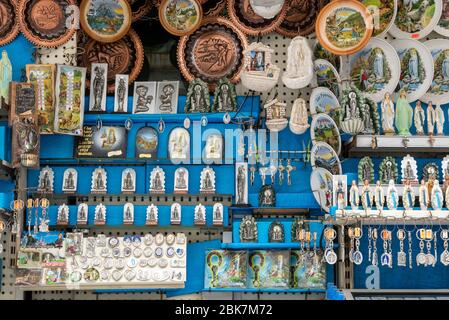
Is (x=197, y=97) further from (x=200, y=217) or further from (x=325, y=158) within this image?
(x=325, y=158)

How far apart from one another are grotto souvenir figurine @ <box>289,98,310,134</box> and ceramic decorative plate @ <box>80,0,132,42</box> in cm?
117

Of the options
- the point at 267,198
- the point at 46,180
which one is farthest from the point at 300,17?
the point at 46,180

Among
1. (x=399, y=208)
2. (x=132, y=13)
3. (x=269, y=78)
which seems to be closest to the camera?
(x=399, y=208)

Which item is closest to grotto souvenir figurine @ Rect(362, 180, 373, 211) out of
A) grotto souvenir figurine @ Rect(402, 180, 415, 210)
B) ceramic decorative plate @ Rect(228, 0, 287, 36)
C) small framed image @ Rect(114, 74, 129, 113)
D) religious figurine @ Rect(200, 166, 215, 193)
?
grotto souvenir figurine @ Rect(402, 180, 415, 210)

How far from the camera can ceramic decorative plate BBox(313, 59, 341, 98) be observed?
15.6 ft

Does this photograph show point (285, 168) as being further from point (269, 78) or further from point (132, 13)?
point (132, 13)

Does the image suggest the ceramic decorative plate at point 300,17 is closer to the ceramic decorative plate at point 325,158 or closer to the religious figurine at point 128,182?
the ceramic decorative plate at point 325,158

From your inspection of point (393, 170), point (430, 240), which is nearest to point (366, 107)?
point (393, 170)

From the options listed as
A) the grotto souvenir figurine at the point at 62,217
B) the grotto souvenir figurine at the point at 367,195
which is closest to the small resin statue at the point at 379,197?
the grotto souvenir figurine at the point at 367,195

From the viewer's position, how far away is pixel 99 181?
4.79 metres

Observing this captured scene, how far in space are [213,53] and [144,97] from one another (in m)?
0.52

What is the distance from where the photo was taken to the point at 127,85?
487 centimetres
